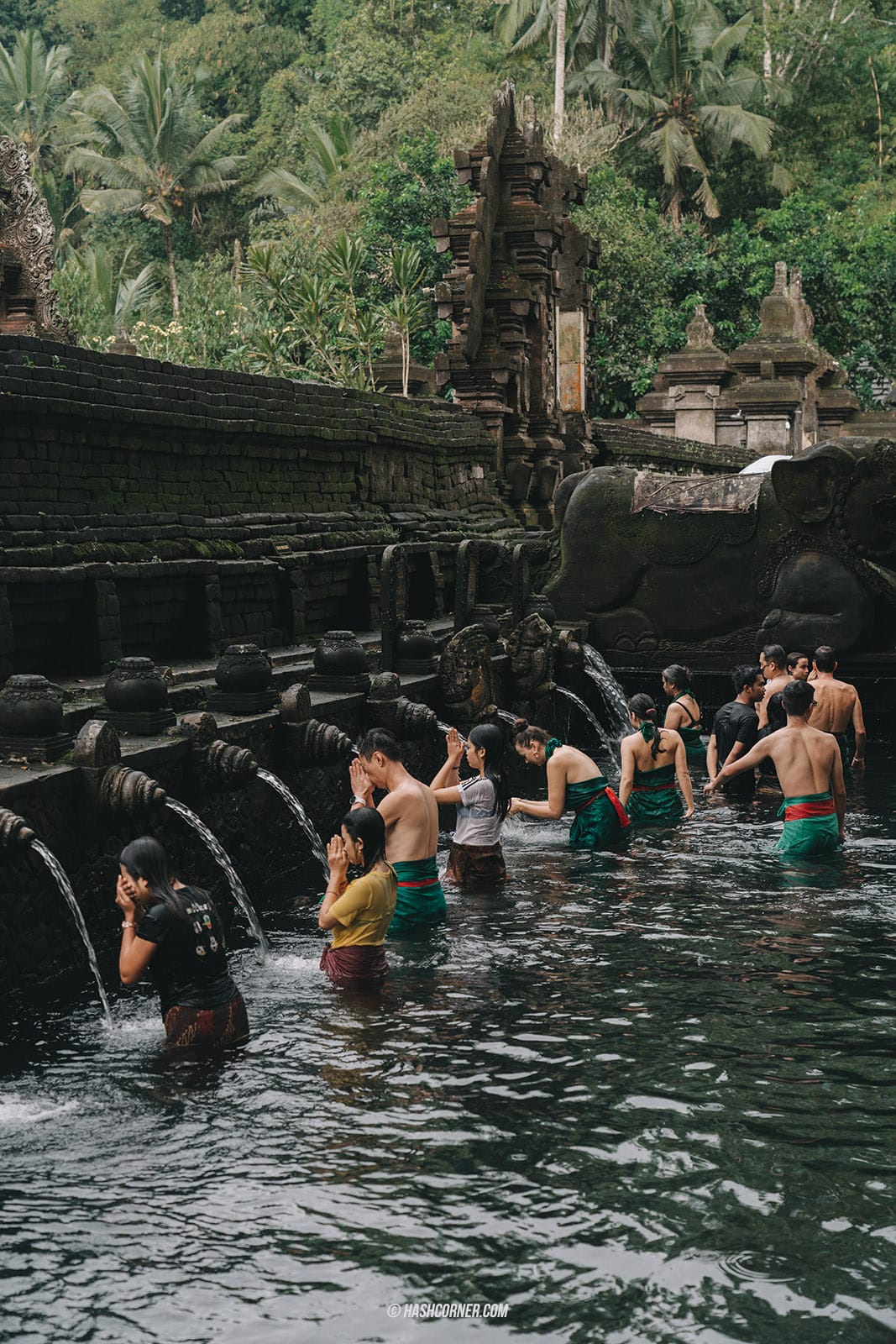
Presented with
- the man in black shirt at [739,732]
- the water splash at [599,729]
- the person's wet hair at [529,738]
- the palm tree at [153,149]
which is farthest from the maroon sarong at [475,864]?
the palm tree at [153,149]

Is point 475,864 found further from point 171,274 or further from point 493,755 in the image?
point 171,274

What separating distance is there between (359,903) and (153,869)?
1.25m

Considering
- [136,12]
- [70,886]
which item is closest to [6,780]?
[70,886]

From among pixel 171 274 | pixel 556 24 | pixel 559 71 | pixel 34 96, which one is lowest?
pixel 171 274

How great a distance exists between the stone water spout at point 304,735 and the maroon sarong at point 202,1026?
345cm

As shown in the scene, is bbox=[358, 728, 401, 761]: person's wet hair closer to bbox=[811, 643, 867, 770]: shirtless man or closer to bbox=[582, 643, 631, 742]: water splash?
bbox=[811, 643, 867, 770]: shirtless man

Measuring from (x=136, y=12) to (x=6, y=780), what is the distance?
4970 cm

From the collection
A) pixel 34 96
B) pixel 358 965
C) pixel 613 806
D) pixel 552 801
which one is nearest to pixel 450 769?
pixel 552 801

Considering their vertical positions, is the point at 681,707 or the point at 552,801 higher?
the point at 681,707

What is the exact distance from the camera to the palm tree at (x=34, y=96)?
43.9 metres

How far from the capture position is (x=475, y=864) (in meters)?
9.25

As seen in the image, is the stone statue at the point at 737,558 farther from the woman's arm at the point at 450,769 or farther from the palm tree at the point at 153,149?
the palm tree at the point at 153,149

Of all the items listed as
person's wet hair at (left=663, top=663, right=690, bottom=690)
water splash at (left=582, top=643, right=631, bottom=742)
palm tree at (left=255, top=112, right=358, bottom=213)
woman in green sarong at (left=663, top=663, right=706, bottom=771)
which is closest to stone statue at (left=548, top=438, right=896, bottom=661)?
water splash at (left=582, top=643, right=631, bottom=742)

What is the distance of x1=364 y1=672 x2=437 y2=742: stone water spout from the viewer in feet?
35.9
